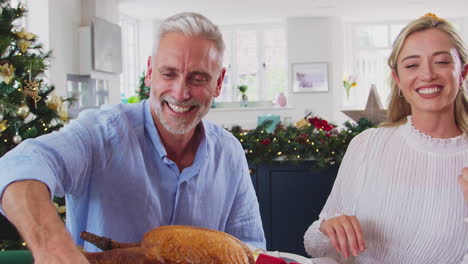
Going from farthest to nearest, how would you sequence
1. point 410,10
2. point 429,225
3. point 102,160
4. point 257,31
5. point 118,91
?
point 257,31, point 410,10, point 118,91, point 429,225, point 102,160

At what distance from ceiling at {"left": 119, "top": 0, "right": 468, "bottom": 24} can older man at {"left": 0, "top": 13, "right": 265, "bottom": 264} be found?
7751 mm

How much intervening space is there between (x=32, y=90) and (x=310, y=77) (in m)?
8.54

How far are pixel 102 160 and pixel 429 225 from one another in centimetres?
92

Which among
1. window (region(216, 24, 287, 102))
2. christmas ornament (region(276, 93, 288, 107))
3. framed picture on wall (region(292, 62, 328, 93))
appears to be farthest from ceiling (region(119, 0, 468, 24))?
christmas ornament (region(276, 93, 288, 107))

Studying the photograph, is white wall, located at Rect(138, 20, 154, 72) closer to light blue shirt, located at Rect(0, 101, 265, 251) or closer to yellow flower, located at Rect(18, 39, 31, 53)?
yellow flower, located at Rect(18, 39, 31, 53)

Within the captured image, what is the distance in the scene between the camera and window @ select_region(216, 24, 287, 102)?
10.9 meters

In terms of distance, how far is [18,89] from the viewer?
209cm

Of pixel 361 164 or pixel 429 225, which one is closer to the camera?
pixel 429 225

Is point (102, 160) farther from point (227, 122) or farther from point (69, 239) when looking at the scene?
point (227, 122)

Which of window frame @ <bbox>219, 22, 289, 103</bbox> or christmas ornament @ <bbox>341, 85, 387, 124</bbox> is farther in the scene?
window frame @ <bbox>219, 22, 289, 103</bbox>

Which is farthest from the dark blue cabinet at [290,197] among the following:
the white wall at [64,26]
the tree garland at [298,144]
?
the white wall at [64,26]

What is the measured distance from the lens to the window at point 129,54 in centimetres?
984

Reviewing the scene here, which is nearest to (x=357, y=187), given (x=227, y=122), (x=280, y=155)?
(x=280, y=155)

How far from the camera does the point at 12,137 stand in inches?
83.0
